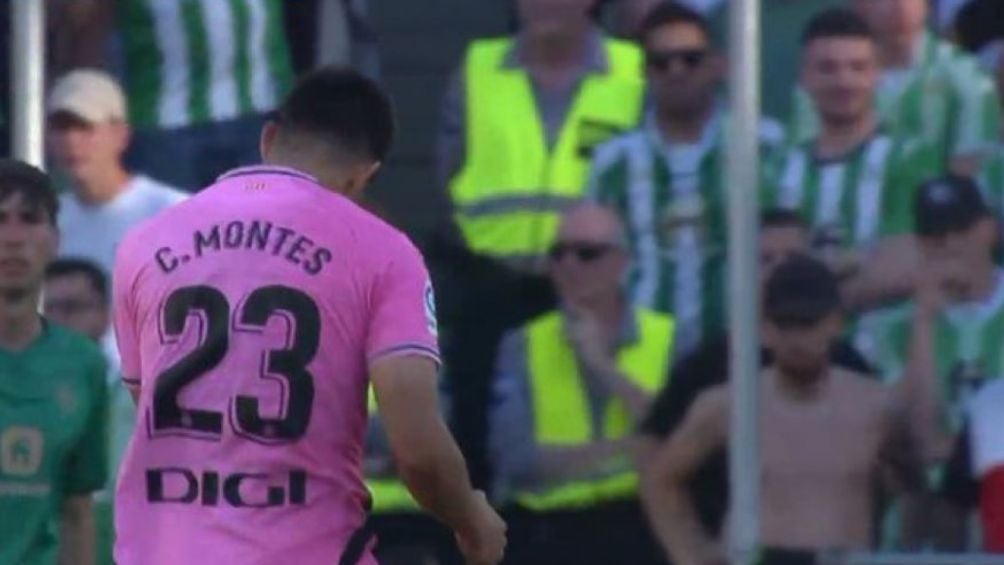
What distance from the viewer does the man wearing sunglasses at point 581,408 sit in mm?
7195

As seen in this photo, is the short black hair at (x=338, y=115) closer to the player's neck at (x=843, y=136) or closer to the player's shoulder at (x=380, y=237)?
the player's shoulder at (x=380, y=237)

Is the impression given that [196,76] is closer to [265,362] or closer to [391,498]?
[391,498]

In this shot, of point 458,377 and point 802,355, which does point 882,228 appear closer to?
point 802,355

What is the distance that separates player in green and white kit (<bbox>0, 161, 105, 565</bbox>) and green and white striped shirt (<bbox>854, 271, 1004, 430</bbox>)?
208 cm

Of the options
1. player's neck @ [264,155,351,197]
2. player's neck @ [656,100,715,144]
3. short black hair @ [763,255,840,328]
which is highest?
player's neck @ [264,155,351,197]

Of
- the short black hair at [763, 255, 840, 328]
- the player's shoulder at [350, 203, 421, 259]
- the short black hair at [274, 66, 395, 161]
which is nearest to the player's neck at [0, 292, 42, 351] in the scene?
the short black hair at [274, 66, 395, 161]

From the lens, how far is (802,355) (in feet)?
23.0

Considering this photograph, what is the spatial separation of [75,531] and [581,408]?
1687mm

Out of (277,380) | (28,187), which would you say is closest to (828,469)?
(28,187)

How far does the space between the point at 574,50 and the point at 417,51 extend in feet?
1.95

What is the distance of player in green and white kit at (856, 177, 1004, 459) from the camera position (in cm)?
693

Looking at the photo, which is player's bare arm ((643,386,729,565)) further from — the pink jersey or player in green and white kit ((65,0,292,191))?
the pink jersey

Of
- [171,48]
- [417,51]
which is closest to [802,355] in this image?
[417,51]

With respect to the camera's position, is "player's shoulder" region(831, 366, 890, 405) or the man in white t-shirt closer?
"player's shoulder" region(831, 366, 890, 405)
